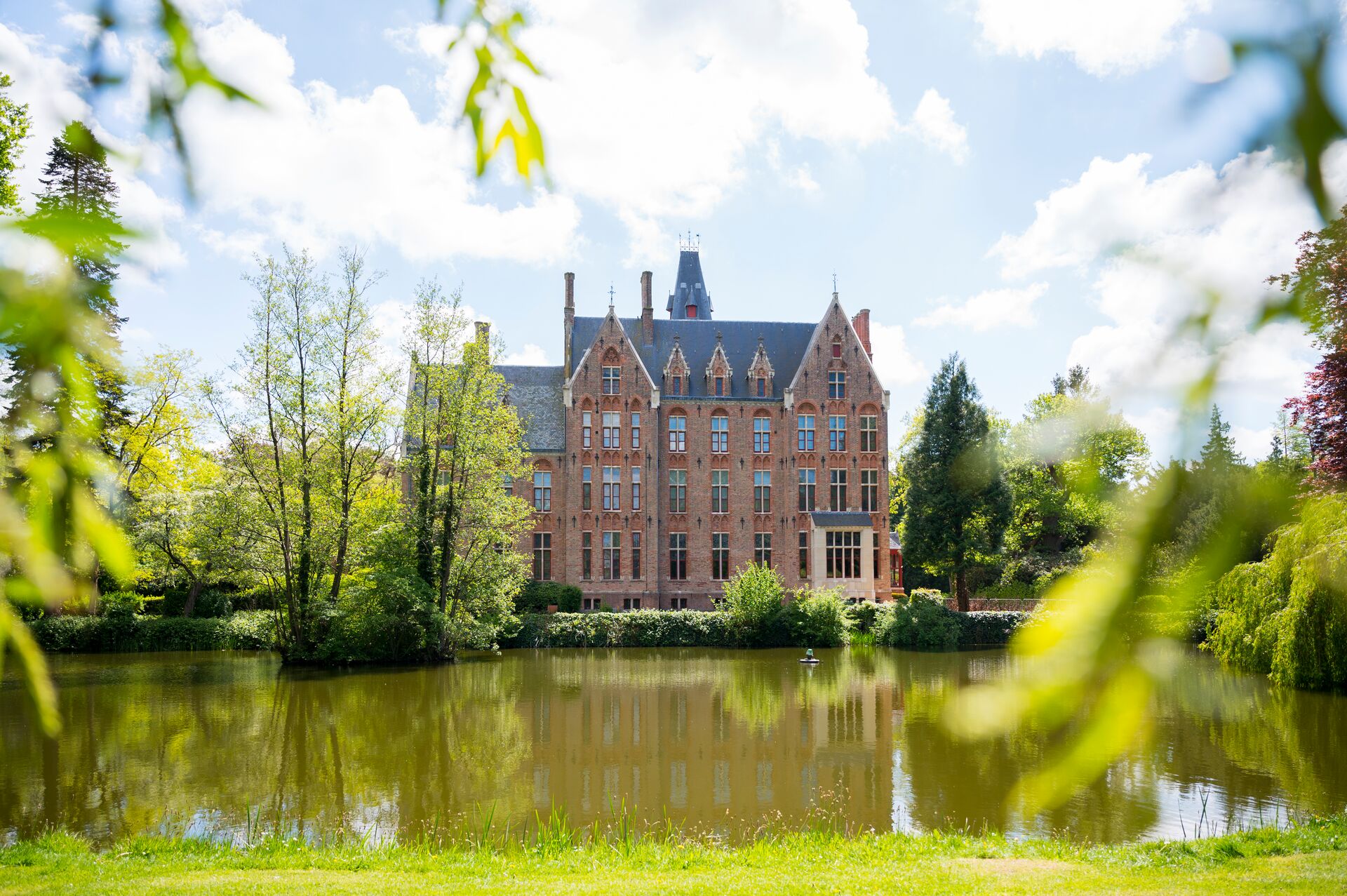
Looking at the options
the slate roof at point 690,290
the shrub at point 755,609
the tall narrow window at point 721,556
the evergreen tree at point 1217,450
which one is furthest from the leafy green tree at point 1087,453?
the slate roof at point 690,290

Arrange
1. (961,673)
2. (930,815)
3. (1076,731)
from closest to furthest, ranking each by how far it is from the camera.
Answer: (1076,731) < (930,815) < (961,673)

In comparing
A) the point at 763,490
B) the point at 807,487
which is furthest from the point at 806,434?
the point at 763,490

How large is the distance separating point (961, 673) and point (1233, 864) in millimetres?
14587

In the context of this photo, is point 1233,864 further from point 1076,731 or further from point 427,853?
point 1076,731

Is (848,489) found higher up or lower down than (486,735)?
higher up

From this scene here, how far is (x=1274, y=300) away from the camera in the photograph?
2.66 feet

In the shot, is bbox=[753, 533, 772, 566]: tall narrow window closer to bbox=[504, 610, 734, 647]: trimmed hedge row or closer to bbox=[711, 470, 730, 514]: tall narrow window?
bbox=[711, 470, 730, 514]: tall narrow window

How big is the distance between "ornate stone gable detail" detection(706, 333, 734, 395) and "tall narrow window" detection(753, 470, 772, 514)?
368 centimetres

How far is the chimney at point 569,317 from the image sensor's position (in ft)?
119

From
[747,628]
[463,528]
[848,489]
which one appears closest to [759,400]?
[848,489]

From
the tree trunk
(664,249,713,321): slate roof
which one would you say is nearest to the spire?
(664,249,713,321): slate roof

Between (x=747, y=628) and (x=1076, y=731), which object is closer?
(x=1076, y=731)

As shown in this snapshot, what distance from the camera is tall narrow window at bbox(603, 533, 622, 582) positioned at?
35.0 meters

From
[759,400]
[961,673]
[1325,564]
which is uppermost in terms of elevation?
[759,400]
